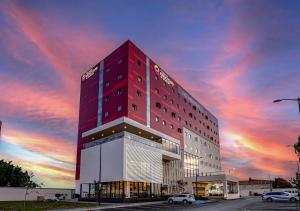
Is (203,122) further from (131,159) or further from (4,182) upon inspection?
(4,182)

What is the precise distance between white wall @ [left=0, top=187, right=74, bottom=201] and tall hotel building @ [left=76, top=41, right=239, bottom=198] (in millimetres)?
4808

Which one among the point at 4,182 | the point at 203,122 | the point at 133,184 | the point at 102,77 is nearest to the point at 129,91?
the point at 102,77

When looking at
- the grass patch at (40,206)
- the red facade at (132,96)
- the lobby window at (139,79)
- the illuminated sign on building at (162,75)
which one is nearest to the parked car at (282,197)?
the red facade at (132,96)

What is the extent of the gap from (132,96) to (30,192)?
32.6 m

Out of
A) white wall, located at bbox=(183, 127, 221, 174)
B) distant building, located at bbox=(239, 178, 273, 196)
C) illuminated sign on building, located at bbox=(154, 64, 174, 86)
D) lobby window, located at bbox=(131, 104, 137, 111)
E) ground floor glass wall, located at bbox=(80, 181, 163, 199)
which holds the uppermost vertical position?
illuminated sign on building, located at bbox=(154, 64, 174, 86)

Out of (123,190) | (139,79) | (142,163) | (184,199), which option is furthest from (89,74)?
(184,199)

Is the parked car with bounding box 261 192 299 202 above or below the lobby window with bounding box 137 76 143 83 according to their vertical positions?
below

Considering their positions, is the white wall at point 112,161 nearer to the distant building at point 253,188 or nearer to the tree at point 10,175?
the tree at point 10,175

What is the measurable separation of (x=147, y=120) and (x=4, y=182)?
134 feet

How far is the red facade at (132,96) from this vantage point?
70.8 metres

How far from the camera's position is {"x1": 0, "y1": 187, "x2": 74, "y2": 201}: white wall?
64.7 metres

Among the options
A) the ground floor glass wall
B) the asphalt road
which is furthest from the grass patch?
the ground floor glass wall

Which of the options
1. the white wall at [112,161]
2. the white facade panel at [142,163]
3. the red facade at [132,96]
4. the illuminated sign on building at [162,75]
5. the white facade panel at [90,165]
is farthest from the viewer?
the illuminated sign on building at [162,75]

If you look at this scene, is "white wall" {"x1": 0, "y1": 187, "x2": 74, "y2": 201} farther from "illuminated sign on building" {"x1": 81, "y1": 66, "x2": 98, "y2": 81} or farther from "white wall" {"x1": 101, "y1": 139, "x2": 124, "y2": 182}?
"illuminated sign on building" {"x1": 81, "y1": 66, "x2": 98, "y2": 81}
